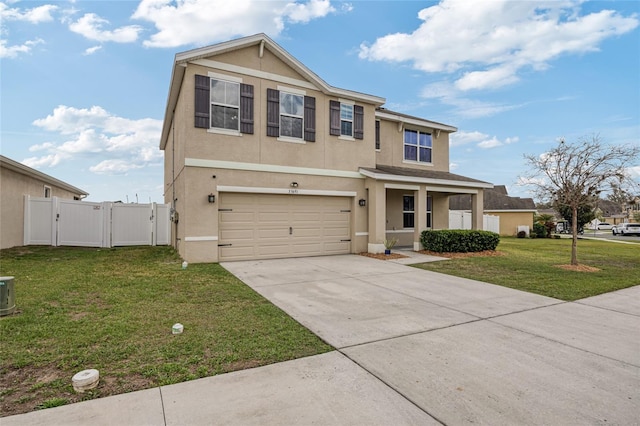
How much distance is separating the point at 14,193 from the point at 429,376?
15.9 meters

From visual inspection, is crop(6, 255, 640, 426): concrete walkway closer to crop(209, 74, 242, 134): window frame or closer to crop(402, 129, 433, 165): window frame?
crop(209, 74, 242, 134): window frame

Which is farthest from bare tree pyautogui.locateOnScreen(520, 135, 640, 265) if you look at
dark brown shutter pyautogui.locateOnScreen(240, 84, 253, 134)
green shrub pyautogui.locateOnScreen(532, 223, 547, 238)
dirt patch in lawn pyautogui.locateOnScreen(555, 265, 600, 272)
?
green shrub pyautogui.locateOnScreen(532, 223, 547, 238)

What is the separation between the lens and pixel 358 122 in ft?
44.6

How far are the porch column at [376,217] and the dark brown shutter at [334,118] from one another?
2.38 m

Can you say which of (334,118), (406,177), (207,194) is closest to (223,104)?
(207,194)

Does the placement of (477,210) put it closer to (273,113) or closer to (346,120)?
(346,120)

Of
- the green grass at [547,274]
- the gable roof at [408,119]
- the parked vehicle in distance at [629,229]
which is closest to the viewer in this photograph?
the green grass at [547,274]

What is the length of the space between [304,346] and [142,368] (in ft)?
5.67

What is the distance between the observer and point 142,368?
11.1 ft

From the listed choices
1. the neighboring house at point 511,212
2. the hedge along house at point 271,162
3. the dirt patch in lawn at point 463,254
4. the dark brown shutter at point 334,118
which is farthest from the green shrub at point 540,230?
the dark brown shutter at point 334,118

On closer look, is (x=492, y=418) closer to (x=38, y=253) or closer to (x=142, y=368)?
(x=142, y=368)

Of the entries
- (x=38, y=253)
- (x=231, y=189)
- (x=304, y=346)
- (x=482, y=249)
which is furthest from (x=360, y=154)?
(x=38, y=253)

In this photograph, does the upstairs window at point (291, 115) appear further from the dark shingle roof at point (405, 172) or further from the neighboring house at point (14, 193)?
the neighboring house at point (14, 193)

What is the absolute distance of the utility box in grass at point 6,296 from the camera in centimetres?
500
